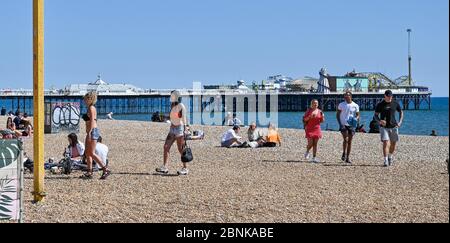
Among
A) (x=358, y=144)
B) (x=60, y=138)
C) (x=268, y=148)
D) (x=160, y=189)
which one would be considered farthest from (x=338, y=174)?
(x=60, y=138)

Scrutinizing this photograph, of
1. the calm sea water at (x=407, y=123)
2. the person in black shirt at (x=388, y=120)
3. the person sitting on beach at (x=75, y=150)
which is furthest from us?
the calm sea water at (x=407, y=123)

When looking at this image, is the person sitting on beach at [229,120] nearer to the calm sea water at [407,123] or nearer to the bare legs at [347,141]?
the calm sea water at [407,123]

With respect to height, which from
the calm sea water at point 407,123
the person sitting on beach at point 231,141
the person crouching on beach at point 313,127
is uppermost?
the person crouching on beach at point 313,127

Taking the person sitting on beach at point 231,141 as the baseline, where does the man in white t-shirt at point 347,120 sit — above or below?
above

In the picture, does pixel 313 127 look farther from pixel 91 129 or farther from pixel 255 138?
pixel 91 129

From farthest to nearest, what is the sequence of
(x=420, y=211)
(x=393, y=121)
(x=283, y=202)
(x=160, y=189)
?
(x=393, y=121), (x=160, y=189), (x=283, y=202), (x=420, y=211)

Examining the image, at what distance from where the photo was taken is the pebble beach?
21.9 feet

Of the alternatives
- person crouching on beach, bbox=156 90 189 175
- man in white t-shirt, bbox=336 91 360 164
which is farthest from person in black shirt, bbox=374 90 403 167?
person crouching on beach, bbox=156 90 189 175

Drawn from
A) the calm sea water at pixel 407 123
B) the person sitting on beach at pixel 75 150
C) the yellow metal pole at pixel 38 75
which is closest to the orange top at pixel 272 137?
the person sitting on beach at pixel 75 150

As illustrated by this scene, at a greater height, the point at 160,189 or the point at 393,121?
the point at 393,121

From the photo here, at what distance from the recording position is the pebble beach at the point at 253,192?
6664 mm
